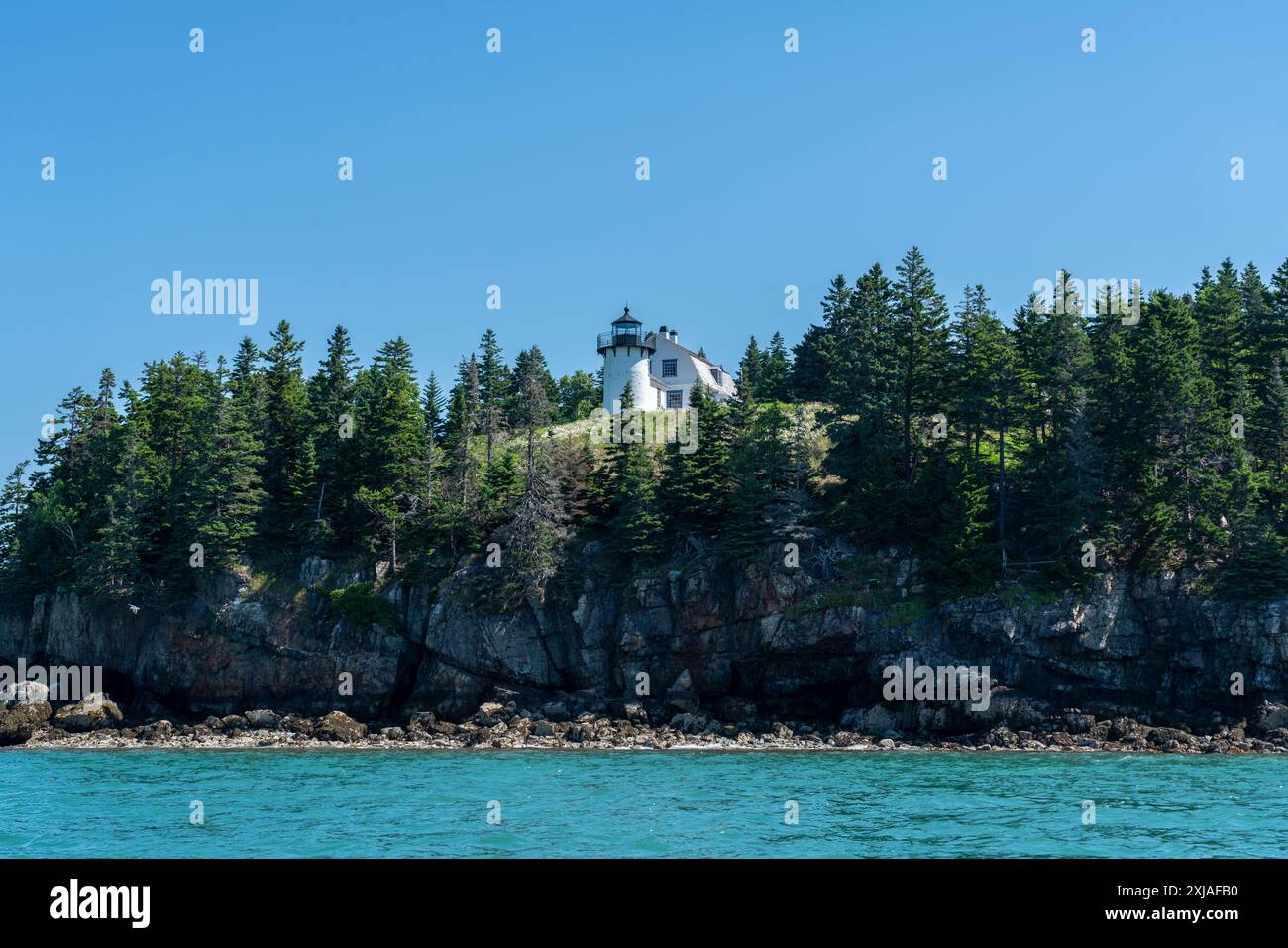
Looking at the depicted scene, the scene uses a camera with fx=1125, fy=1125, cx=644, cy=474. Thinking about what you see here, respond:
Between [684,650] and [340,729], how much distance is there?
18.3 meters

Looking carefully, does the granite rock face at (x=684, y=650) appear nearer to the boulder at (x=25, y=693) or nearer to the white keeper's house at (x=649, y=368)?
the boulder at (x=25, y=693)

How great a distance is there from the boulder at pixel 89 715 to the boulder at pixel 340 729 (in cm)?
1227

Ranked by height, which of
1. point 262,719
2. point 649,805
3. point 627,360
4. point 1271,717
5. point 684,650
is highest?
point 627,360

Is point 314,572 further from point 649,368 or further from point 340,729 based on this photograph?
point 649,368

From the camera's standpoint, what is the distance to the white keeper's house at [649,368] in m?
89.4

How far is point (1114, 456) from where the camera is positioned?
6009 cm

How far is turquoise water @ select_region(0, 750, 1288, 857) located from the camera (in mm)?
27500

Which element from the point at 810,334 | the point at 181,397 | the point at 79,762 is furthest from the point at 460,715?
the point at 810,334

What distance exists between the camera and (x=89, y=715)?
6131 centimetres

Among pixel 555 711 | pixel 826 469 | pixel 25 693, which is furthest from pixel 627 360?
pixel 25 693

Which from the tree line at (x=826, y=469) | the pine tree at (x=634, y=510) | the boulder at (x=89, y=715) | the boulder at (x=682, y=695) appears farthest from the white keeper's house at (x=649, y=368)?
the boulder at (x=89, y=715)

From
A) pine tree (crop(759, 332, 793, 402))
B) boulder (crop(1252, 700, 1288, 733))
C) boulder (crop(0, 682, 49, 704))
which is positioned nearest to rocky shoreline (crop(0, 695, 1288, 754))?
boulder (crop(1252, 700, 1288, 733))

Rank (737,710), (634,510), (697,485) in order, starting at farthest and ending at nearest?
(697,485) < (634,510) < (737,710)

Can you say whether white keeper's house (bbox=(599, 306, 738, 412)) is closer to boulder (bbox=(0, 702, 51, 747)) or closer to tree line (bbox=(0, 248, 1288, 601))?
tree line (bbox=(0, 248, 1288, 601))
